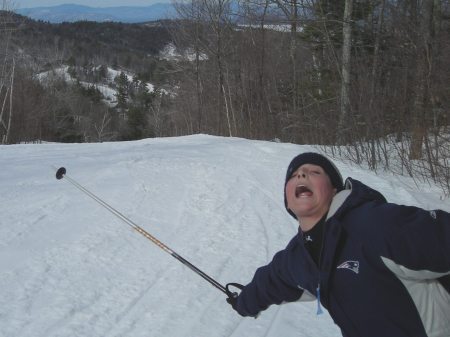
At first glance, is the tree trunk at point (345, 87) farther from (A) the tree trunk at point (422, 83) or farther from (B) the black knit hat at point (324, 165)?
(B) the black knit hat at point (324, 165)

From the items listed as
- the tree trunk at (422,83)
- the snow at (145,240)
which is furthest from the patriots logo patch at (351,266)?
the tree trunk at (422,83)

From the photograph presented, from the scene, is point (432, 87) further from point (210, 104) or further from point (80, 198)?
point (210, 104)

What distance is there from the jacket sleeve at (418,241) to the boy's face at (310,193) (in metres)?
0.37

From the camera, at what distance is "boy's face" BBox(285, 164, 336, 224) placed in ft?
7.39

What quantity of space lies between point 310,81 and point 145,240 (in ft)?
52.7

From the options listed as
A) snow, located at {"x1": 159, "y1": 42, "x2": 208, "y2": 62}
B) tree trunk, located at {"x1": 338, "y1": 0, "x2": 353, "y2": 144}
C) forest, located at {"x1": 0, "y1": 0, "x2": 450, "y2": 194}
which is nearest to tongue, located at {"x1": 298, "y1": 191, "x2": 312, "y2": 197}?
forest, located at {"x1": 0, "y1": 0, "x2": 450, "y2": 194}

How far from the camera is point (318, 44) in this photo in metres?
21.3

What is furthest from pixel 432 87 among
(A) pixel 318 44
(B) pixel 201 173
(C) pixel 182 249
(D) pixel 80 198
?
(A) pixel 318 44

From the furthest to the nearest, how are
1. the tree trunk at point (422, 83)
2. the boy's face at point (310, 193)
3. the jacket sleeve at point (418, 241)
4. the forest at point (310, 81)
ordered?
the forest at point (310, 81)
the tree trunk at point (422, 83)
the boy's face at point (310, 193)
the jacket sleeve at point (418, 241)

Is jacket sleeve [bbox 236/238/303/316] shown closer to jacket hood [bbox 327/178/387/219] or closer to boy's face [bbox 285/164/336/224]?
boy's face [bbox 285/164/336/224]

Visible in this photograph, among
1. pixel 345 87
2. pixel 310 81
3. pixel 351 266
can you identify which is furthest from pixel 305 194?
pixel 310 81

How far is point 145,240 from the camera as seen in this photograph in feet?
20.6

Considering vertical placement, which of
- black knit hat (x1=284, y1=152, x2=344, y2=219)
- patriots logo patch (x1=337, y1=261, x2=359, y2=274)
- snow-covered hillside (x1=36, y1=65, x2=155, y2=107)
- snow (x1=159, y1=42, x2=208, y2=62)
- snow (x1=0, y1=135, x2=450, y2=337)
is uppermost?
black knit hat (x1=284, y1=152, x2=344, y2=219)

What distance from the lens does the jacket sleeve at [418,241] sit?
181 cm
